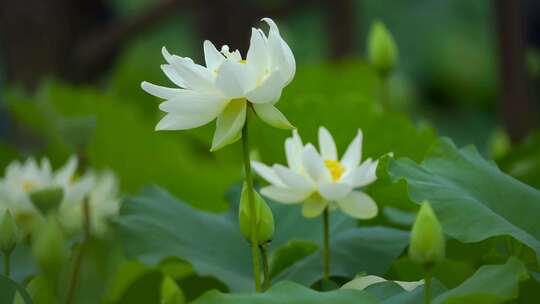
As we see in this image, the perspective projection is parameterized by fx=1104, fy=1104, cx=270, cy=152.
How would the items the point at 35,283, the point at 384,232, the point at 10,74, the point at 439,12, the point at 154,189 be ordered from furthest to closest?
the point at 439,12
the point at 10,74
the point at 154,189
the point at 384,232
the point at 35,283

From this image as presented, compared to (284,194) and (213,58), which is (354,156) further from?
(213,58)

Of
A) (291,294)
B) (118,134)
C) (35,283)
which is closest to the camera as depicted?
(291,294)

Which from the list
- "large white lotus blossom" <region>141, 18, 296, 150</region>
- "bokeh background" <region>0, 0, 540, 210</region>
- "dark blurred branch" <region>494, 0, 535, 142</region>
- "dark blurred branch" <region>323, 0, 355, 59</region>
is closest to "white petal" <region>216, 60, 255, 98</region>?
"large white lotus blossom" <region>141, 18, 296, 150</region>

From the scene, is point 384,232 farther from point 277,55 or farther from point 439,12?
point 439,12

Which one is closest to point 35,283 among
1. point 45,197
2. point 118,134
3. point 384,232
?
point 45,197

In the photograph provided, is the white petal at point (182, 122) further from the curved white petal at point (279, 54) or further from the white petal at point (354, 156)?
the white petal at point (354, 156)

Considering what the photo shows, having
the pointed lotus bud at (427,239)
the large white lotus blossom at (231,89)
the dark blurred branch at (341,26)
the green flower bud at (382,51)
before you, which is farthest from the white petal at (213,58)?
the dark blurred branch at (341,26)

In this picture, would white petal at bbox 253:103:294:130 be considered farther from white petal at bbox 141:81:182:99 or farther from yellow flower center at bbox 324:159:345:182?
yellow flower center at bbox 324:159:345:182
